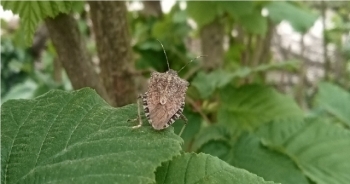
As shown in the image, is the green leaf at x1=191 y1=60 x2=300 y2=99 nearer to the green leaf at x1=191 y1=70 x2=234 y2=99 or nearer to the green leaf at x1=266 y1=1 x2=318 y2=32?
the green leaf at x1=191 y1=70 x2=234 y2=99

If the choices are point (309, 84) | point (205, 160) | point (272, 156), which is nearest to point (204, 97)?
point (272, 156)

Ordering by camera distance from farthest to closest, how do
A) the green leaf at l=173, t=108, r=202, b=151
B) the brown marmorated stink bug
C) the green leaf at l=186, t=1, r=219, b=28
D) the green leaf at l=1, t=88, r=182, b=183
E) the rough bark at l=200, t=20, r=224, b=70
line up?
the rough bark at l=200, t=20, r=224, b=70
the green leaf at l=186, t=1, r=219, b=28
the green leaf at l=173, t=108, r=202, b=151
the brown marmorated stink bug
the green leaf at l=1, t=88, r=182, b=183

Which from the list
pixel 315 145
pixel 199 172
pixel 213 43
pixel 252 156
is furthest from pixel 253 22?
pixel 199 172

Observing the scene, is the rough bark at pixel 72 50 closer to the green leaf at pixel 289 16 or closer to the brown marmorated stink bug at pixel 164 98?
the brown marmorated stink bug at pixel 164 98

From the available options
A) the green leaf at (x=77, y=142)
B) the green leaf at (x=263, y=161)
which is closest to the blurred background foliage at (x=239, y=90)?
the green leaf at (x=263, y=161)

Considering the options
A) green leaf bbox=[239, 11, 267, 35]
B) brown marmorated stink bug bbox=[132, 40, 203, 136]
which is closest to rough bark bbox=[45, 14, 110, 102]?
brown marmorated stink bug bbox=[132, 40, 203, 136]

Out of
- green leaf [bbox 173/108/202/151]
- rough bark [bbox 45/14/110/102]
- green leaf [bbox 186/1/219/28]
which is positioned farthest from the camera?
green leaf [bbox 186/1/219/28]

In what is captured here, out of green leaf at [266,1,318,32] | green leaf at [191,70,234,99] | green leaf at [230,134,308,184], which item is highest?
green leaf at [266,1,318,32]
